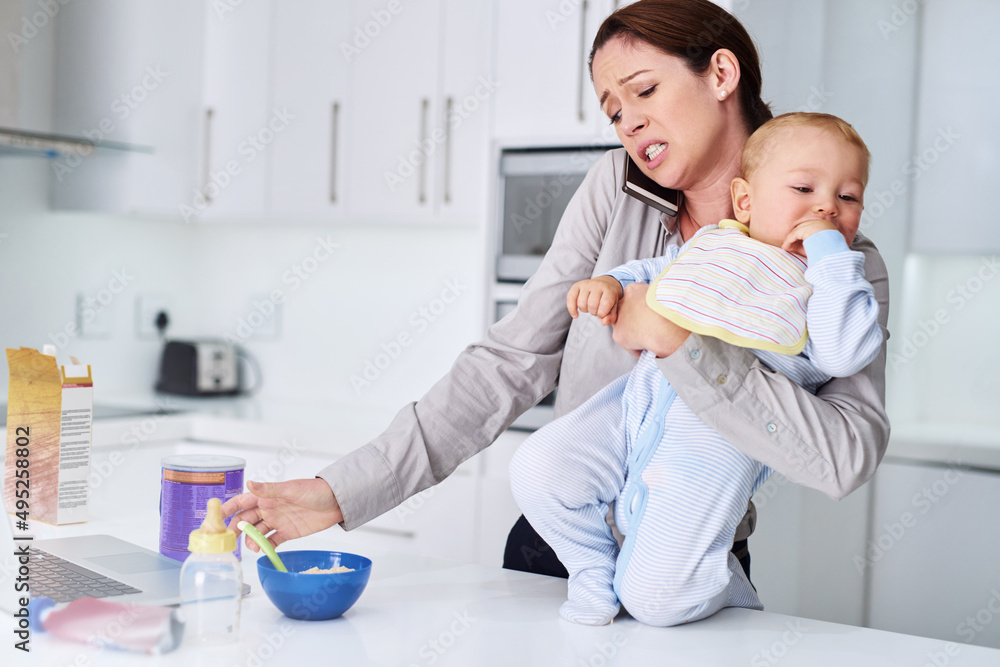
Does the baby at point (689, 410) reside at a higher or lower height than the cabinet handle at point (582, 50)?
lower

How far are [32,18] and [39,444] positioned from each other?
2135mm

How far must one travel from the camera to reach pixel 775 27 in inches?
86.7

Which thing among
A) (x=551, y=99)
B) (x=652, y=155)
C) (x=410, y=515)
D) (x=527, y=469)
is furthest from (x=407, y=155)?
(x=527, y=469)

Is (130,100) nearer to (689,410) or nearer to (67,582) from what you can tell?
(67,582)

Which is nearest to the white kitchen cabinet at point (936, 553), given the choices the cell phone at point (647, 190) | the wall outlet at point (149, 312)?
the cell phone at point (647, 190)

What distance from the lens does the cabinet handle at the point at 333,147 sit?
9.57ft

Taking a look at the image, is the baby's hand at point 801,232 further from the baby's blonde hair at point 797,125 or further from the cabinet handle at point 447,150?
the cabinet handle at point 447,150

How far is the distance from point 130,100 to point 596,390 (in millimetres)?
2320

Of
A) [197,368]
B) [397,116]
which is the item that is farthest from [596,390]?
[197,368]

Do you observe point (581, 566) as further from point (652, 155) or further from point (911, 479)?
point (911, 479)

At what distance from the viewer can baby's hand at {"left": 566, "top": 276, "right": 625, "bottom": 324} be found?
986mm

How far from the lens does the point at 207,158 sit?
3.16m

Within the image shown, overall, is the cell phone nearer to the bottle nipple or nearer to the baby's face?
the baby's face

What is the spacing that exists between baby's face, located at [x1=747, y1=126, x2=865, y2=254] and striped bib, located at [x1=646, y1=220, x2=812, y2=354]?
40mm
